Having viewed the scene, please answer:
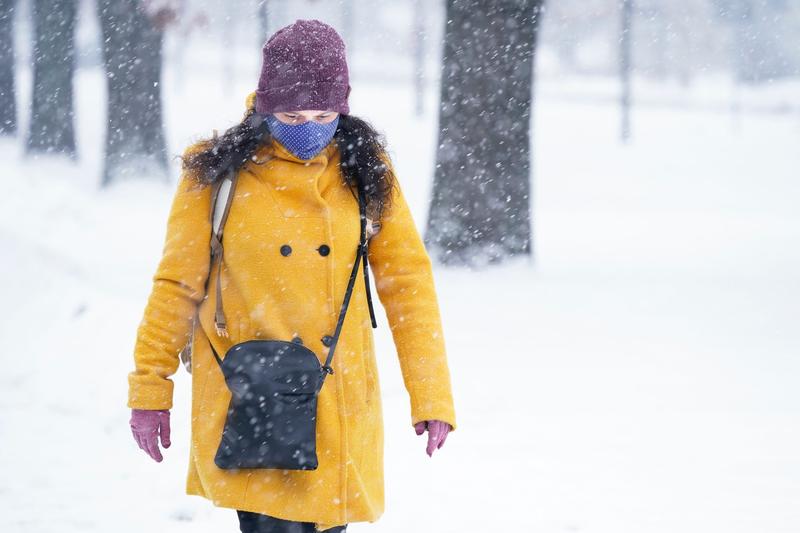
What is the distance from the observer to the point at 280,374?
2.56 m

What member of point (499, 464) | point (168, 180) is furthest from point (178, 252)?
point (168, 180)

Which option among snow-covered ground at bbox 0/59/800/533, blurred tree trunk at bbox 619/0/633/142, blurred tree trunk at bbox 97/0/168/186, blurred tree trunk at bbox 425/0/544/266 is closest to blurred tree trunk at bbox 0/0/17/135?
blurred tree trunk at bbox 97/0/168/186

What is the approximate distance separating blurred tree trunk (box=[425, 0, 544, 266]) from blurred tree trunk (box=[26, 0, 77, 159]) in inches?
455

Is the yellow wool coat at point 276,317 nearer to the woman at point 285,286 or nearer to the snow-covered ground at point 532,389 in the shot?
the woman at point 285,286

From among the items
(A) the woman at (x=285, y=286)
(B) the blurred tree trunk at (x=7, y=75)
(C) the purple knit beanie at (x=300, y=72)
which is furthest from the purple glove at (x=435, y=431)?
(B) the blurred tree trunk at (x=7, y=75)

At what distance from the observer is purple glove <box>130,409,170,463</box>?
107 inches

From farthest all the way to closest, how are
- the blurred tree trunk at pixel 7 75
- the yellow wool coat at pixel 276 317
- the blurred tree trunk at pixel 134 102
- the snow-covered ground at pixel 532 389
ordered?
the blurred tree trunk at pixel 7 75
the blurred tree trunk at pixel 134 102
the snow-covered ground at pixel 532 389
the yellow wool coat at pixel 276 317

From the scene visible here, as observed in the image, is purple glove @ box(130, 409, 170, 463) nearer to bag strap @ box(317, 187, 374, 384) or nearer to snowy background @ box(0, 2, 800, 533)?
bag strap @ box(317, 187, 374, 384)

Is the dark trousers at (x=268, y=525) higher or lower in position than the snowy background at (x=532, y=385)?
higher

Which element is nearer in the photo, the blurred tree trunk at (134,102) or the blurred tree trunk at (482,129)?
the blurred tree trunk at (482,129)

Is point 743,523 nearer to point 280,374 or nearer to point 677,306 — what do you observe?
point 280,374

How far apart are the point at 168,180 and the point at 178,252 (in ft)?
46.0

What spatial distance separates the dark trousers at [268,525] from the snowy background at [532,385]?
1075 millimetres

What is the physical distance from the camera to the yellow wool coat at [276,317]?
2.67m
